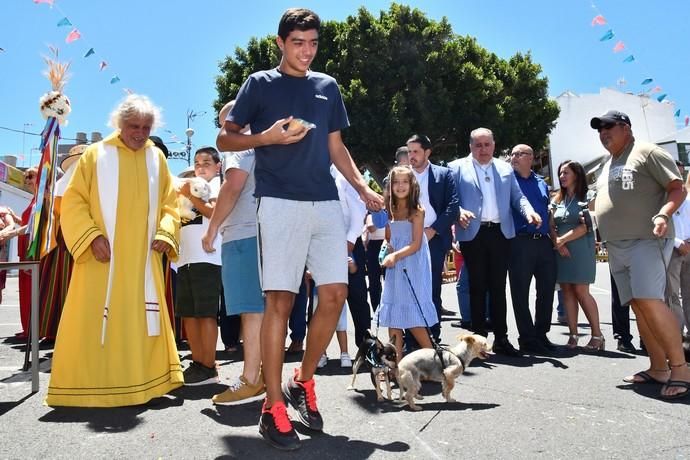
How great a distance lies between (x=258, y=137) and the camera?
3.14 metres

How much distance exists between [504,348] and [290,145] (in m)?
3.60

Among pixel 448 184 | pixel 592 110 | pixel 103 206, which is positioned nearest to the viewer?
pixel 103 206

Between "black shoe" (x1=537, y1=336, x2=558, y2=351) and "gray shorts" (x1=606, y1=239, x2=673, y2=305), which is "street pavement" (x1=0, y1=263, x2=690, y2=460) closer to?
"gray shorts" (x1=606, y1=239, x2=673, y2=305)

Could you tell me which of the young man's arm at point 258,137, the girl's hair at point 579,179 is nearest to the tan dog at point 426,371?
the young man's arm at point 258,137

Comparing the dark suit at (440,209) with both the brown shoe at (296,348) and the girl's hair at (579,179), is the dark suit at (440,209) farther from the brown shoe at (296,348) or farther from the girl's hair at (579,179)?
the girl's hair at (579,179)

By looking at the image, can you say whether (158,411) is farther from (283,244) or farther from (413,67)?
(413,67)

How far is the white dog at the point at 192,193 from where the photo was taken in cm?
464

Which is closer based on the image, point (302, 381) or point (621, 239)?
point (302, 381)

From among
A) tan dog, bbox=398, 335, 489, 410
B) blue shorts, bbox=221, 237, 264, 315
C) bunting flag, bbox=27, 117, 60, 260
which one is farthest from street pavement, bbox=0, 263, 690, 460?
bunting flag, bbox=27, 117, 60, 260

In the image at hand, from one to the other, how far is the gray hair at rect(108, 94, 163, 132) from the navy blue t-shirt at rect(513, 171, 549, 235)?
3733 millimetres

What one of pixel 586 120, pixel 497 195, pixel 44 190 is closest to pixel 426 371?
pixel 497 195

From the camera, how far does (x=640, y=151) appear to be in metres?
4.50

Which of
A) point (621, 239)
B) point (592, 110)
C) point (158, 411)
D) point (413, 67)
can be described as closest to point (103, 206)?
point (158, 411)

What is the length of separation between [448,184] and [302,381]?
10.0ft
